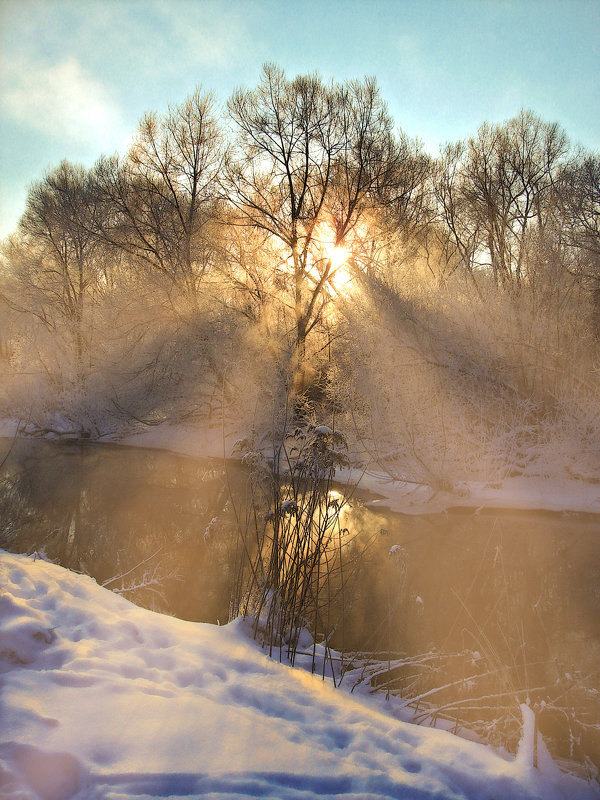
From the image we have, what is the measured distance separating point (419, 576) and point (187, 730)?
440 centimetres

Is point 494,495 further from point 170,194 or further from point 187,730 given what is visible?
point 170,194

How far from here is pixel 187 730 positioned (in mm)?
2039

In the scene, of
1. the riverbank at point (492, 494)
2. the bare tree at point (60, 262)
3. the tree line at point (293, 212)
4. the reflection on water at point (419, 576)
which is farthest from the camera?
the bare tree at point (60, 262)

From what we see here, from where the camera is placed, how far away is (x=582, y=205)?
553 inches

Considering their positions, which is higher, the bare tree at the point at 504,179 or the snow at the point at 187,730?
the bare tree at the point at 504,179

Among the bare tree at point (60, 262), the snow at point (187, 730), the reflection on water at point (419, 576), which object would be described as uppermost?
the bare tree at point (60, 262)

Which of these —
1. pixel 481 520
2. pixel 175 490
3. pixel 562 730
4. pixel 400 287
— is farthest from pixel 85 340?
pixel 562 730

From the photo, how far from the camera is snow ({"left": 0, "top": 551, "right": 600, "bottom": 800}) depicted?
173 centimetres

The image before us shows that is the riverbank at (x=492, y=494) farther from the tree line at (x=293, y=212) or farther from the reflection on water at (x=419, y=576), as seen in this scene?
the tree line at (x=293, y=212)

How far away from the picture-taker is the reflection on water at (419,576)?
358 cm

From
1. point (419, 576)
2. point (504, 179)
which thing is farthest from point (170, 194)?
point (419, 576)

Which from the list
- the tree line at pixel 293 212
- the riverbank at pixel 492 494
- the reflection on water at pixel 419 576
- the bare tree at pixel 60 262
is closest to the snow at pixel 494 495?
the riverbank at pixel 492 494

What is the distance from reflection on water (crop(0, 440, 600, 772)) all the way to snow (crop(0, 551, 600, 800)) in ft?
2.42

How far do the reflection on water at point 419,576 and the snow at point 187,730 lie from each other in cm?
74
